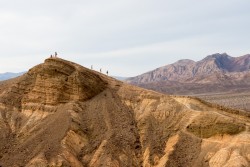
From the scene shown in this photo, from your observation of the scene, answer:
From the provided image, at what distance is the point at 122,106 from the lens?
48.3 metres

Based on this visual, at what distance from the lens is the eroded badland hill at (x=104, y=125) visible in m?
40.8

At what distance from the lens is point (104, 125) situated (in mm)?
45281

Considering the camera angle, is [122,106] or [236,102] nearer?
[122,106]

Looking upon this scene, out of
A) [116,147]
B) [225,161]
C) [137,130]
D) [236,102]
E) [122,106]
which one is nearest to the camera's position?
[225,161]

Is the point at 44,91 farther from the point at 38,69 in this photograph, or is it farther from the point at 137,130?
the point at 137,130

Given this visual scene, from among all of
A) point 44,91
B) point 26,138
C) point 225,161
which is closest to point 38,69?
point 44,91

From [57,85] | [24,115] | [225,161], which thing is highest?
[57,85]

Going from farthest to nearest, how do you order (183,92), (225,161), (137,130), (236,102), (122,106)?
(183,92) → (236,102) → (122,106) → (137,130) → (225,161)

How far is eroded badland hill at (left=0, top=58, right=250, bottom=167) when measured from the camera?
134 feet

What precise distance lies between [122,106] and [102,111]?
277 cm

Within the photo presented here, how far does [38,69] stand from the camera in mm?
50031

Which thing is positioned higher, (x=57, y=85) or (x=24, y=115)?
(x=57, y=85)

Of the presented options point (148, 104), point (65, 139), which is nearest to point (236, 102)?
point (148, 104)

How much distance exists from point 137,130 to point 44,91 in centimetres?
1252
